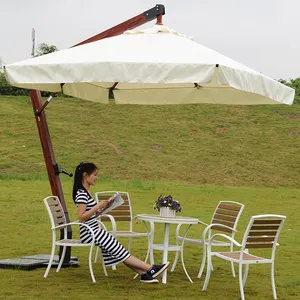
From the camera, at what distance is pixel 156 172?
96.3 feet

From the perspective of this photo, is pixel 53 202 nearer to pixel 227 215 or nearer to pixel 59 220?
pixel 59 220

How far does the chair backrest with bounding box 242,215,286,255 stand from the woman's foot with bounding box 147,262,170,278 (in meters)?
1.03

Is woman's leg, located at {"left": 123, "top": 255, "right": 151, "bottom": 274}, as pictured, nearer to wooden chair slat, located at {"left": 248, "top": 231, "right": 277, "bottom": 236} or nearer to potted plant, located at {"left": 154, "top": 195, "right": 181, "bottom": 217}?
potted plant, located at {"left": 154, "top": 195, "right": 181, "bottom": 217}

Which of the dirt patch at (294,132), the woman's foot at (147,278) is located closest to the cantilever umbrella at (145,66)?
the woman's foot at (147,278)

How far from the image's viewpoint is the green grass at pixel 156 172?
26.2 feet

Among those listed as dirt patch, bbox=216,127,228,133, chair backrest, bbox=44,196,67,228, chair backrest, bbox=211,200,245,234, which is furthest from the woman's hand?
dirt patch, bbox=216,127,228,133

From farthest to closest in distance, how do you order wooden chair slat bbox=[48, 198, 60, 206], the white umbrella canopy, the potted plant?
wooden chair slat bbox=[48, 198, 60, 206], the potted plant, the white umbrella canopy

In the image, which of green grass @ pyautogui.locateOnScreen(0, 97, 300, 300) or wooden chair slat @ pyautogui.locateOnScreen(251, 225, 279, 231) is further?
green grass @ pyautogui.locateOnScreen(0, 97, 300, 300)

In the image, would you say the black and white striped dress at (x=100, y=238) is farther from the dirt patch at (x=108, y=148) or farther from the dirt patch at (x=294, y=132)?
the dirt patch at (x=294, y=132)

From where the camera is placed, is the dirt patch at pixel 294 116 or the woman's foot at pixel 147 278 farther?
the dirt patch at pixel 294 116

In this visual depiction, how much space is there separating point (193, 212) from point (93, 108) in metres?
22.7

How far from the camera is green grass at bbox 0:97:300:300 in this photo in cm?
799

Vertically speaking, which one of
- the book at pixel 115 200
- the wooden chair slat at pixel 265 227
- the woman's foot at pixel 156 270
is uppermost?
the book at pixel 115 200

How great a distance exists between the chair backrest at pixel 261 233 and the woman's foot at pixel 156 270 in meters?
1.03
